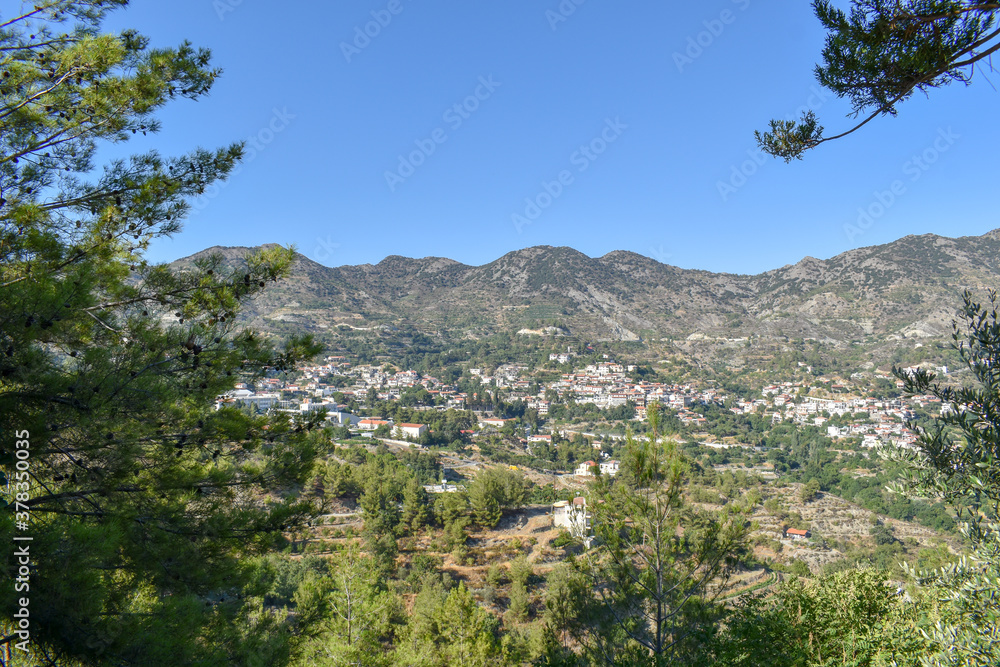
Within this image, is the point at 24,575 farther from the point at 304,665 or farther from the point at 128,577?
the point at 304,665

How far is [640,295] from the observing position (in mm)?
111125

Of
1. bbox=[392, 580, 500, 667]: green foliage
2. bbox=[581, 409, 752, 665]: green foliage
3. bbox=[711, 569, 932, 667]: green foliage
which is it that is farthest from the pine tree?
bbox=[392, 580, 500, 667]: green foliage

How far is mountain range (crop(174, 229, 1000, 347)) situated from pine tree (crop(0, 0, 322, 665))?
6511cm

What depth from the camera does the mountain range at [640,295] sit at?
77375 mm

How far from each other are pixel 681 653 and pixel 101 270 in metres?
4.84

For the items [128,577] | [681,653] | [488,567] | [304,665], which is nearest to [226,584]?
[128,577]

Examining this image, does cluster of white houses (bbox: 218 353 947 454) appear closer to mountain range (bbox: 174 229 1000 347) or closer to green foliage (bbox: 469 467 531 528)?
mountain range (bbox: 174 229 1000 347)

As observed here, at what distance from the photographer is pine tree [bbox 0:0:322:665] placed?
2.19m

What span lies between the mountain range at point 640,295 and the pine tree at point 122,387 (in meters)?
65.1

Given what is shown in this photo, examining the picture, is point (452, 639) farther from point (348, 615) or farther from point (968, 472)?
point (968, 472)

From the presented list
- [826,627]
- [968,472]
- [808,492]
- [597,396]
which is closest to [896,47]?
[968,472]

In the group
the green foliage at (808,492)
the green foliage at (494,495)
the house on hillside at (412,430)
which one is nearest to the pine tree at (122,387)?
the green foliage at (494,495)

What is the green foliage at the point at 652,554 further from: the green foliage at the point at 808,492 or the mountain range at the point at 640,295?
the mountain range at the point at 640,295

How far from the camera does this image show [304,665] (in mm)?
4801
